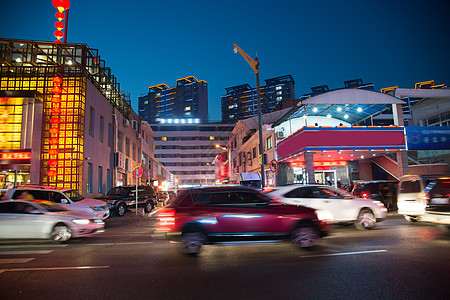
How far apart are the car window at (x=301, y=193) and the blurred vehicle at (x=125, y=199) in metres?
12.5

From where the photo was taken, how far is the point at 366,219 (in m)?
10.9

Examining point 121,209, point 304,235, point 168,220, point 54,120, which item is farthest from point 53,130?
point 304,235

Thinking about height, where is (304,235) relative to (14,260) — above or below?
above

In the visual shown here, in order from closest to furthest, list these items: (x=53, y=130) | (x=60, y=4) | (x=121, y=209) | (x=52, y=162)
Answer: (x=60, y=4) < (x=121, y=209) < (x=52, y=162) < (x=53, y=130)

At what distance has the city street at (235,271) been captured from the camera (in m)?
4.72

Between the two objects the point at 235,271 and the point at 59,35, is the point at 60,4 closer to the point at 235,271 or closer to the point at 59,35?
the point at 59,35

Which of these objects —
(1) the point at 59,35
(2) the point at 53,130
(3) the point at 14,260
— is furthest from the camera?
(2) the point at 53,130

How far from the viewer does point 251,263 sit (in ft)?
21.4

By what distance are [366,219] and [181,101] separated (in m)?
147

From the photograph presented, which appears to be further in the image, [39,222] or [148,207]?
[148,207]

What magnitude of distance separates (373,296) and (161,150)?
105 metres

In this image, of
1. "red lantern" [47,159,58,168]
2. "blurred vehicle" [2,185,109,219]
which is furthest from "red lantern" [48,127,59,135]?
"blurred vehicle" [2,185,109,219]

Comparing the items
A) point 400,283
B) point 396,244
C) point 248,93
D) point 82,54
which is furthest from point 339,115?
point 248,93

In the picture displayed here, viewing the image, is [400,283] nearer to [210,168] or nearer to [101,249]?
[101,249]
